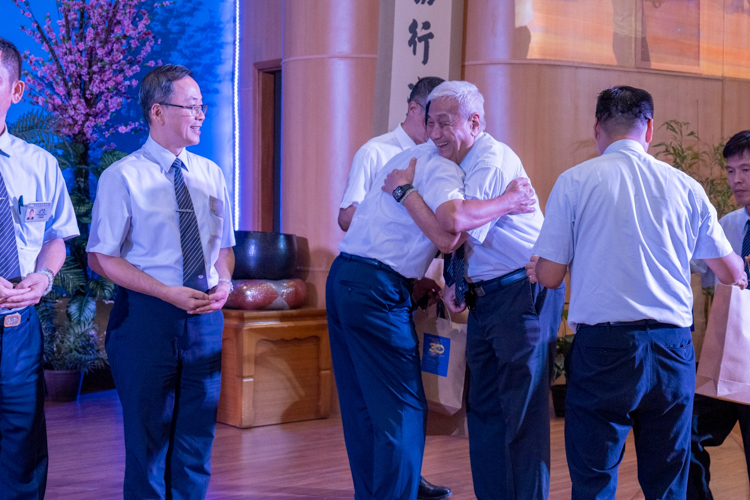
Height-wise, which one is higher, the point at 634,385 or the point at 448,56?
the point at 448,56

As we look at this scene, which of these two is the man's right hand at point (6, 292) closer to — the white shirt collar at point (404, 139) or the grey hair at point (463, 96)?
the grey hair at point (463, 96)

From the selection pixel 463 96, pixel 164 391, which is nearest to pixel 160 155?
pixel 164 391

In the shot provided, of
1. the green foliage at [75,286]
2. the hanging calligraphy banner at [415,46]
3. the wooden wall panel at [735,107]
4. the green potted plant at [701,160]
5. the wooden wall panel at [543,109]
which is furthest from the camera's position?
the wooden wall panel at [735,107]

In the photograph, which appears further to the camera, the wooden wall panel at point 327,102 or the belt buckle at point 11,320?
the wooden wall panel at point 327,102

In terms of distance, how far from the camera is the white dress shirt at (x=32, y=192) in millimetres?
2219

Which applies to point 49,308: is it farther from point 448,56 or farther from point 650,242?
point 650,242

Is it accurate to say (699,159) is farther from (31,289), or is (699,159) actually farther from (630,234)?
(31,289)

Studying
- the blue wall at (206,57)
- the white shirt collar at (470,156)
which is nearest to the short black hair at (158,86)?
the white shirt collar at (470,156)

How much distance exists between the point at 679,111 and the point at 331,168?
7.53ft

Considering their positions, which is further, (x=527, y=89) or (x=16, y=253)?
(x=527, y=89)

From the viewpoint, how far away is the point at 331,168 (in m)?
4.91

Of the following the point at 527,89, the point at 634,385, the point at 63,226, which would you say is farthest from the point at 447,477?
the point at 527,89

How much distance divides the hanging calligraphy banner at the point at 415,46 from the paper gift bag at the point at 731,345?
2.48 meters

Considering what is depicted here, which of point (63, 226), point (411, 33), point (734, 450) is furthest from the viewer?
point (411, 33)
